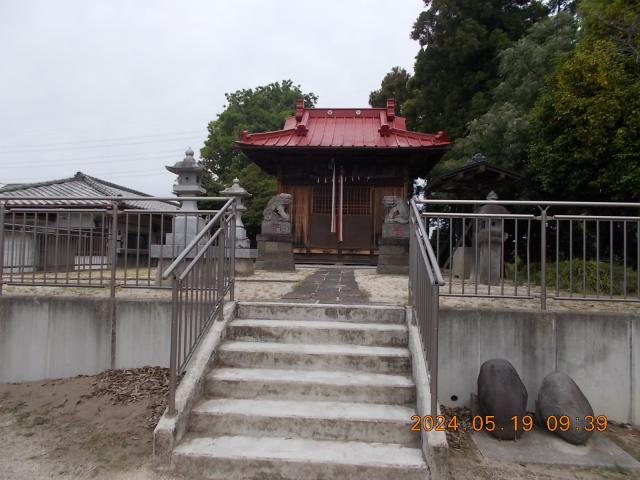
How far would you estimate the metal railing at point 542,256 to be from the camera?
4.25 metres

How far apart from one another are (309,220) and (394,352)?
31.7 ft

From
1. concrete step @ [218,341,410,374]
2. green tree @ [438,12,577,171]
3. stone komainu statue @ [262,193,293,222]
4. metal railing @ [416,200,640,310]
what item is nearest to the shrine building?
green tree @ [438,12,577,171]

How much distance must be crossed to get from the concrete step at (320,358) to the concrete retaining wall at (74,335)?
1.00 metres

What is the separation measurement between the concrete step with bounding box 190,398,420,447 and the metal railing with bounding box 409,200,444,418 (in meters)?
0.35

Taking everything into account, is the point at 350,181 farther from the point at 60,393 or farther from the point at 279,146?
the point at 60,393

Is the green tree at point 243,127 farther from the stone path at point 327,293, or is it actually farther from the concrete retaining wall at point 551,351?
the concrete retaining wall at point 551,351

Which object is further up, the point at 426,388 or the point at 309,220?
the point at 309,220

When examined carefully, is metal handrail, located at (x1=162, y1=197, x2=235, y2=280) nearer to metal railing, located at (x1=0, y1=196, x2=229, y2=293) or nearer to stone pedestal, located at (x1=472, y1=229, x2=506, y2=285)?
metal railing, located at (x1=0, y1=196, x2=229, y2=293)

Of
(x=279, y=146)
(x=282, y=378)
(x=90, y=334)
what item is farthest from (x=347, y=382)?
(x=279, y=146)

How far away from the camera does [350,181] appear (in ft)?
43.4

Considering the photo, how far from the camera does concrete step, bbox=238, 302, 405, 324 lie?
Answer: 174 inches

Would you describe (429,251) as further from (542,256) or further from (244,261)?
(244,261)

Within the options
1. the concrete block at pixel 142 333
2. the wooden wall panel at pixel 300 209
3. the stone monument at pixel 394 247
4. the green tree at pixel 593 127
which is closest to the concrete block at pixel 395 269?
the stone monument at pixel 394 247

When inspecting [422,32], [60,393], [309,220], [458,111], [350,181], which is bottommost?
[60,393]
